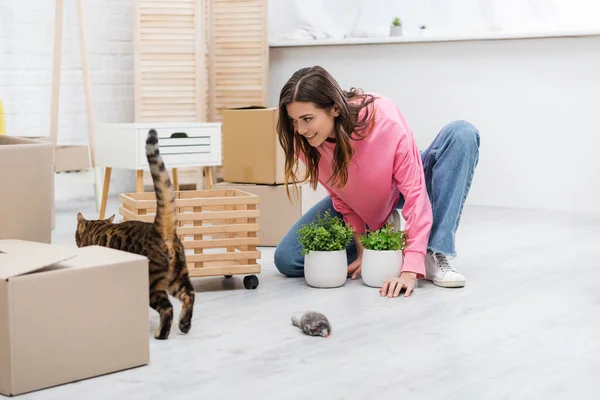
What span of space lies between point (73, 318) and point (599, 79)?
318 cm

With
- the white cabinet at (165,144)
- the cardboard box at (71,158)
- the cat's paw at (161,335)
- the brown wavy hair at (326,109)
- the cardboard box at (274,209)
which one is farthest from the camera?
the cardboard box at (71,158)

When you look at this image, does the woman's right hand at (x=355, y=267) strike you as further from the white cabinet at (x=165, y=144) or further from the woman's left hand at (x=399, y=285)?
the white cabinet at (x=165, y=144)

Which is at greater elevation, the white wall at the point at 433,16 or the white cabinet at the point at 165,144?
the white wall at the point at 433,16

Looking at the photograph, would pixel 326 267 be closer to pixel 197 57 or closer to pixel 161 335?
pixel 161 335

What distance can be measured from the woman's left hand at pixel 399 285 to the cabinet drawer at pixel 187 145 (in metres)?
1.35

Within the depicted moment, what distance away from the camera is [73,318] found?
5.26ft

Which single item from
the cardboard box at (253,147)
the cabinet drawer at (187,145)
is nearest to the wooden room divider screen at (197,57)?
the cabinet drawer at (187,145)

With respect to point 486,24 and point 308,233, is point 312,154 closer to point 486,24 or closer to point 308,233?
point 308,233

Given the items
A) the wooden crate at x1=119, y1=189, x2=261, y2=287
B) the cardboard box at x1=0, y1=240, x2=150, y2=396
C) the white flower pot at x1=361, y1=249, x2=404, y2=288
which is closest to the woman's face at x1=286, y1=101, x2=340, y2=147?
the wooden crate at x1=119, y1=189, x2=261, y2=287

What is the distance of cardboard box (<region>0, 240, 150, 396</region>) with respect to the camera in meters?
1.54

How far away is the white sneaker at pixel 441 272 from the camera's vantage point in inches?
98.3

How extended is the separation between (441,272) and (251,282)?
1.87ft

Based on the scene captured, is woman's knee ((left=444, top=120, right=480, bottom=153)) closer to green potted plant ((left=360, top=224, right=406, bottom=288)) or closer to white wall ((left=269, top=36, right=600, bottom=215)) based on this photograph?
green potted plant ((left=360, top=224, right=406, bottom=288))

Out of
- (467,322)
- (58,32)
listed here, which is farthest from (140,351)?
(58,32)
